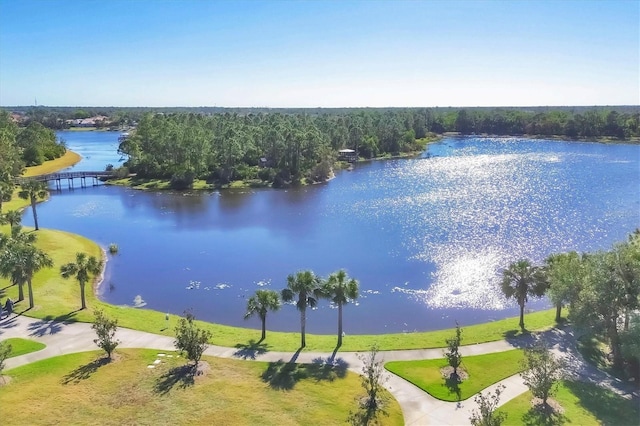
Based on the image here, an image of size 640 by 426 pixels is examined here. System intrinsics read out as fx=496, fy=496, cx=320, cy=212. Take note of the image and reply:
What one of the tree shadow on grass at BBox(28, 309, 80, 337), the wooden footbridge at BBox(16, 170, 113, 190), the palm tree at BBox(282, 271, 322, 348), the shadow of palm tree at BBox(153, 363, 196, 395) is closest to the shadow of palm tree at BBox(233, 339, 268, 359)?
the shadow of palm tree at BBox(153, 363, 196, 395)

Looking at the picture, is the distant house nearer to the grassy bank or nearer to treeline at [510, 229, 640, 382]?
the grassy bank

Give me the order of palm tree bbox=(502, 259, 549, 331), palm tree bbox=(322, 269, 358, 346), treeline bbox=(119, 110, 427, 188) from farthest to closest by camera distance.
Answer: treeline bbox=(119, 110, 427, 188), palm tree bbox=(502, 259, 549, 331), palm tree bbox=(322, 269, 358, 346)

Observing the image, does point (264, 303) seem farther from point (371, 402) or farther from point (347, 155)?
point (347, 155)

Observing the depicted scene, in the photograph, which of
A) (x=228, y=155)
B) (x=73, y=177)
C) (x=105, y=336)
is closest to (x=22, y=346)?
(x=105, y=336)

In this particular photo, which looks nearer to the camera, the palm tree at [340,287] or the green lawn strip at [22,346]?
the green lawn strip at [22,346]

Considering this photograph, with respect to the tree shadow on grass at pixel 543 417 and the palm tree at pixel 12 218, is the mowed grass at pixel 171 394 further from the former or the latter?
the palm tree at pixel 12 218

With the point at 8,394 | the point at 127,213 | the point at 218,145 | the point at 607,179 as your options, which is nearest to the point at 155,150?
the point at 218,145

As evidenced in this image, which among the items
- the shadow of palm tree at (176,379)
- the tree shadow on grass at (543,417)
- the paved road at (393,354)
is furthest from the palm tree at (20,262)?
the tree shadow on grass at (543,417)

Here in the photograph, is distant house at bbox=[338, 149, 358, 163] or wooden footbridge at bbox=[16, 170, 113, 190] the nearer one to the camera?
wooden footbridge at bbox=[16, 170, 113, 190]
